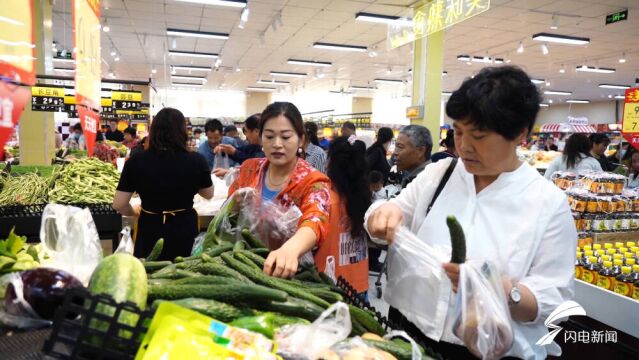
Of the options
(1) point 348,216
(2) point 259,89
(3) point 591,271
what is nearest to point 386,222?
(1) point 348,216

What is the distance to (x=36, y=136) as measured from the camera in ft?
29.0

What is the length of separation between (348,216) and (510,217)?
4.17ft

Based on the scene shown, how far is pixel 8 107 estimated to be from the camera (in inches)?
58.6

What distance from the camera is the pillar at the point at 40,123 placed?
8.55m

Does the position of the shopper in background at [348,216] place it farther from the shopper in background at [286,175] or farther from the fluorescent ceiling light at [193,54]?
the fluorescent ceiling light at [193,54]

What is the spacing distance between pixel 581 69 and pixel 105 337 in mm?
17473

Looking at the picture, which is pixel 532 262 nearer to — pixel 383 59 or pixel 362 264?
pixel 362 264

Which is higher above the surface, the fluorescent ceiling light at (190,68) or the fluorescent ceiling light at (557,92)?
the fluorescent ceiling light at (190,68)

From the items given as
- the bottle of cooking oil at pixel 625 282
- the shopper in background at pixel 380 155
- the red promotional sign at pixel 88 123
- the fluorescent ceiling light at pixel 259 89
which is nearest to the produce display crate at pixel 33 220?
the red promotional sign at pixel 88 123

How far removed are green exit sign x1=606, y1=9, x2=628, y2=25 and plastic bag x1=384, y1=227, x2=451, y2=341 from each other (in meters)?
9.64

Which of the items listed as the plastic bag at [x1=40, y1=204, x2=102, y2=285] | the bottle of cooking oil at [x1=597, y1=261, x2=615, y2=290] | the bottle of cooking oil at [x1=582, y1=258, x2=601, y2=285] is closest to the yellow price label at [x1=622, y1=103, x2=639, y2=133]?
the bottle of cooking oil at [x1=582, y1=258, x2=601, y2=285]

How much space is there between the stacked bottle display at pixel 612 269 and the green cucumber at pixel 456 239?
1.94 meters

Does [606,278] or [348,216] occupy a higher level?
[348,216]

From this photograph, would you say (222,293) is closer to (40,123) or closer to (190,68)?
(40,123)
